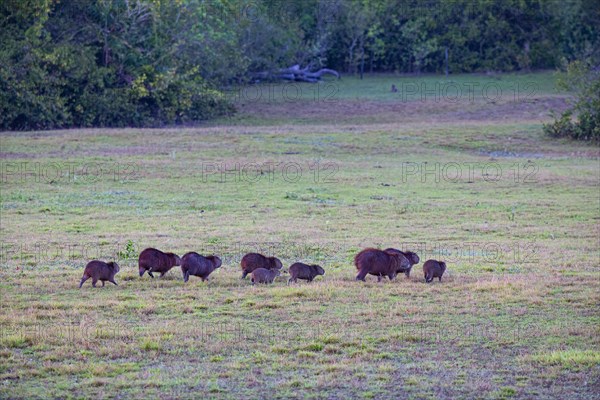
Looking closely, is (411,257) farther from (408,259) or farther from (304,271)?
(304,271)

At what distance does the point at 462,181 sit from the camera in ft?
65.2

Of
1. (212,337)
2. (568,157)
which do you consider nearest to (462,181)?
(568,157)

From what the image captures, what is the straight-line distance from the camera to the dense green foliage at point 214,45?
26281 mm

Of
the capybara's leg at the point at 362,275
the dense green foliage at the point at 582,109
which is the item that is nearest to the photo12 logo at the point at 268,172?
the dense green foliage at the point at 582,109

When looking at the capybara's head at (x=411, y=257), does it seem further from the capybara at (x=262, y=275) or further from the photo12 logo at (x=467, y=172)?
the photo12 logo at (x=467, y=172)

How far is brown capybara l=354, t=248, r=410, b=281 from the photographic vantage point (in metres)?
9.92

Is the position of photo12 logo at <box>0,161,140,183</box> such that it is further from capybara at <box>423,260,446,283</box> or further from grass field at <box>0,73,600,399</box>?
capybara at <box>423,260,446,283</box>

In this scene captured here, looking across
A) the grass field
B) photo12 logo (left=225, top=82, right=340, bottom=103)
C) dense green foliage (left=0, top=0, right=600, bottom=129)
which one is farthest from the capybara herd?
photo12 logo (left=225, top=82, right=340, bottom=103)

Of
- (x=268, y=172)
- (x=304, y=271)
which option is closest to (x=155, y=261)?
(x=304, y=271)

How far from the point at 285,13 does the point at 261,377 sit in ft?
110

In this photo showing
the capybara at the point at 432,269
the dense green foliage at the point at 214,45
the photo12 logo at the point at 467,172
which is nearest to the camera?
the capybara at the point at 432,269

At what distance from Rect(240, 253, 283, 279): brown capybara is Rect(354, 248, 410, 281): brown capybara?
0.97 m

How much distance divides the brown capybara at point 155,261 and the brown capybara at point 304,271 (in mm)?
1325

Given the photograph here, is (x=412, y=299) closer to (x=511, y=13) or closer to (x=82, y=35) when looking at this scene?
(x=82, y=35)
